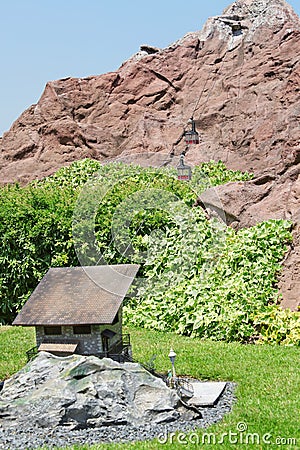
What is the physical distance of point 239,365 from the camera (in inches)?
303

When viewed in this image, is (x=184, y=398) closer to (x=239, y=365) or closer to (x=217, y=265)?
(x=239, y=365)

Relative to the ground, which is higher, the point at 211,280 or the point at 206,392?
the point at 211,280

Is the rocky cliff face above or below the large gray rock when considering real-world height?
above

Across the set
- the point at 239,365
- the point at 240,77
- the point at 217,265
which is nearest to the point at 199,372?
the point at 239,365

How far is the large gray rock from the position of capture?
577 cm

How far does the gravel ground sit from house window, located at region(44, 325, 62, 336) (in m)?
1.14

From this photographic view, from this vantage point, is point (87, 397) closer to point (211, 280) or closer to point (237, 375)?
point (237, 375)

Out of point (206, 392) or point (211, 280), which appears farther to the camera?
point (211, 280)

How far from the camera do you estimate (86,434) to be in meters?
5.61

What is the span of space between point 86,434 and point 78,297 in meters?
1.58

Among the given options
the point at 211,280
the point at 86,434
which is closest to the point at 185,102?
the point at 211,280

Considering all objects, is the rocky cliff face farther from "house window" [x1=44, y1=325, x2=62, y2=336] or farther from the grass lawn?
"house window" [x1=44, y1=325, x2=62, y2=336]

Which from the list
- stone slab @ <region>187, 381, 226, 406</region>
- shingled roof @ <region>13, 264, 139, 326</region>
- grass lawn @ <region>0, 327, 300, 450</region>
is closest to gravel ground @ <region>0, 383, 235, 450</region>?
grass lawn @ <region>0, 327, 300, 450</region>

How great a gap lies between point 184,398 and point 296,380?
1.46 meters
